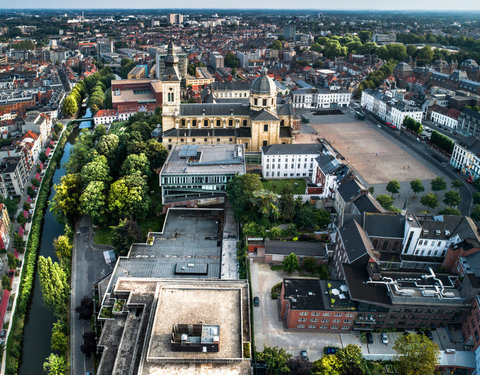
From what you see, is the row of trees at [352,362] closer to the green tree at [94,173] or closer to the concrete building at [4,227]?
the concrete building at [4,227]

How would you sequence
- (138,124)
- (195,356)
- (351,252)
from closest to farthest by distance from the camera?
(195,356)
(351,252)
(138,124)

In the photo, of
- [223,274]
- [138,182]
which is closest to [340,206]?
[223,274]

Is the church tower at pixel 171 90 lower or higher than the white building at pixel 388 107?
higher

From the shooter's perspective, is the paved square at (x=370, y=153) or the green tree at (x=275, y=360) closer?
the green tree at (x=275, y=360)

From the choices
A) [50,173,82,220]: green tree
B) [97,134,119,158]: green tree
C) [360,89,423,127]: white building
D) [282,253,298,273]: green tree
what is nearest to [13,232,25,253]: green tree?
[50,173,82,220]: green tree

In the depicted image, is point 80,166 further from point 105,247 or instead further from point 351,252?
point 351,252

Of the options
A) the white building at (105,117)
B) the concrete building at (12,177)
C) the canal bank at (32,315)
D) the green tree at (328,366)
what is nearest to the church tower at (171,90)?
the concrete building at (12,177)

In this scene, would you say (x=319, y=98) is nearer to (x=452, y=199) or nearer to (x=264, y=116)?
(x=264, y=116)
